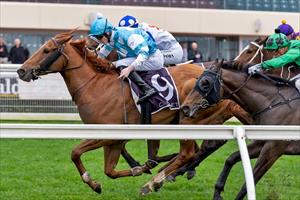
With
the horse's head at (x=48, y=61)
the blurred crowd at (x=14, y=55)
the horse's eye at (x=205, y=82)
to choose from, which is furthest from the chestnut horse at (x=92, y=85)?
the blurred crowd at (x=14, y=55)

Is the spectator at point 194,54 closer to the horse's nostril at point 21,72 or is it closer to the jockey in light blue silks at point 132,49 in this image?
the jockey in light blue silks at point 132,49

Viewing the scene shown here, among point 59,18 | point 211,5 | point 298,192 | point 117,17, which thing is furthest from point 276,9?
point 298,192

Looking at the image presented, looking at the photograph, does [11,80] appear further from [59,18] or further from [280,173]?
[59,18]

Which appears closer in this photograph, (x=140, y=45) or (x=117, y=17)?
(x=140, y=45)

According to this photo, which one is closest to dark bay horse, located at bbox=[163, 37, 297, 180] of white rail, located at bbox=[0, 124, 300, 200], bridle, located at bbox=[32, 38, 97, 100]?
bridle, located at bbox=[32, 38, 97, 100]

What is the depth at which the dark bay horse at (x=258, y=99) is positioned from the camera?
5.88 m

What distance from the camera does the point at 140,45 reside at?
657 centimetres

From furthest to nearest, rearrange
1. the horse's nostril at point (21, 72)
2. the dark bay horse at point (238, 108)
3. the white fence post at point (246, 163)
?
the dark bay horse at point (238, 108), the horse's nostril at point (21, 72), the white fence post at point (246, 163)

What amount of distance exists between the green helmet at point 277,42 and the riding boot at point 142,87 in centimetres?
136

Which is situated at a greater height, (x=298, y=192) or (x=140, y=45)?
(x=140, y=45)

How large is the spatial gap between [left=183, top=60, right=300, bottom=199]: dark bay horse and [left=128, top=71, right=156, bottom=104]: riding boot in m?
0.68

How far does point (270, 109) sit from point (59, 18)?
1642cm

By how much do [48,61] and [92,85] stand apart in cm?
49

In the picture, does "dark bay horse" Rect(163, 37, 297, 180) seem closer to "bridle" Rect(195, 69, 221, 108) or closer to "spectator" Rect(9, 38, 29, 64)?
"bridle" Rect(195, 69, 221, 108)
